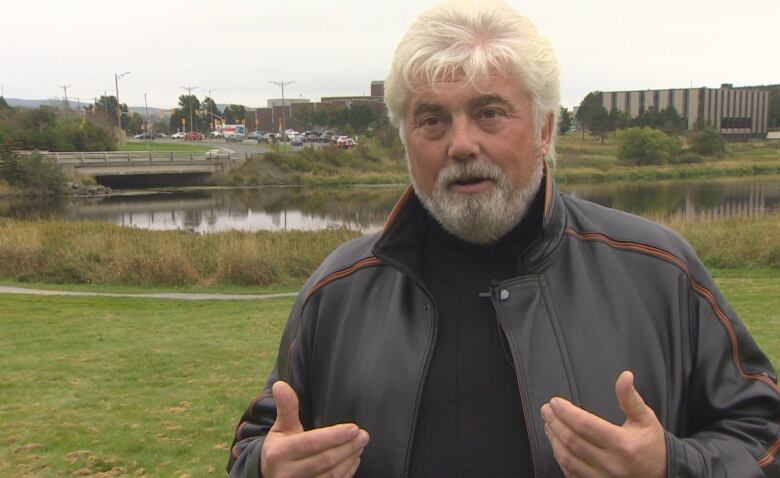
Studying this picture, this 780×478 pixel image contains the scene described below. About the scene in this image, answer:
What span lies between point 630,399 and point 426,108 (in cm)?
93

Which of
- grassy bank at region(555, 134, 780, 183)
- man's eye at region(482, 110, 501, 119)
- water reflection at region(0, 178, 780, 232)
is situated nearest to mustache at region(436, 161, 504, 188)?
man's eye at region(482, 110, 501, 119)

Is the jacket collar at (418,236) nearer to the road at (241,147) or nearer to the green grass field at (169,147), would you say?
the road at (241,147)

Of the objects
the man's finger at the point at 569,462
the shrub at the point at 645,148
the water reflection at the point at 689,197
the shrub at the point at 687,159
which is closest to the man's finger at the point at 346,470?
the man's finger at the point at 569,462

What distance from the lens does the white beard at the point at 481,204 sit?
204 centimetres

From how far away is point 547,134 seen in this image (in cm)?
223

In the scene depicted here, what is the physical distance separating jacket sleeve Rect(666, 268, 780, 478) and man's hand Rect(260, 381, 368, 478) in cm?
80

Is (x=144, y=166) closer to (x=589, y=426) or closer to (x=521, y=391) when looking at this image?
(x=521, y=391)

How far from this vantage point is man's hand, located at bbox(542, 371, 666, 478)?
1585 millimetres

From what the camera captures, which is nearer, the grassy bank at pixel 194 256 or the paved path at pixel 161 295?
the paved path at pixel 161 295

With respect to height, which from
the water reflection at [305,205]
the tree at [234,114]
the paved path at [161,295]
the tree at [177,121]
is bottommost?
the water reflection at [305,205]

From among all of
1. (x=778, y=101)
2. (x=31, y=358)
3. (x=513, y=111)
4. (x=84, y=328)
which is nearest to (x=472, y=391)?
(x=513, y=111)

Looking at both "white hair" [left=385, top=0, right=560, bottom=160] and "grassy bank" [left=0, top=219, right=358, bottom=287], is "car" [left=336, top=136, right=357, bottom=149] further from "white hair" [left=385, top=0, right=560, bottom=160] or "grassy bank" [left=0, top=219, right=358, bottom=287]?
"white hair" [left=385, top=0, right=560, bottom=160]

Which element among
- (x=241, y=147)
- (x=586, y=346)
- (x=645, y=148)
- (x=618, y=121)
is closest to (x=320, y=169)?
(x=241, y=147)

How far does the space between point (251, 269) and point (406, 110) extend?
15455mm
